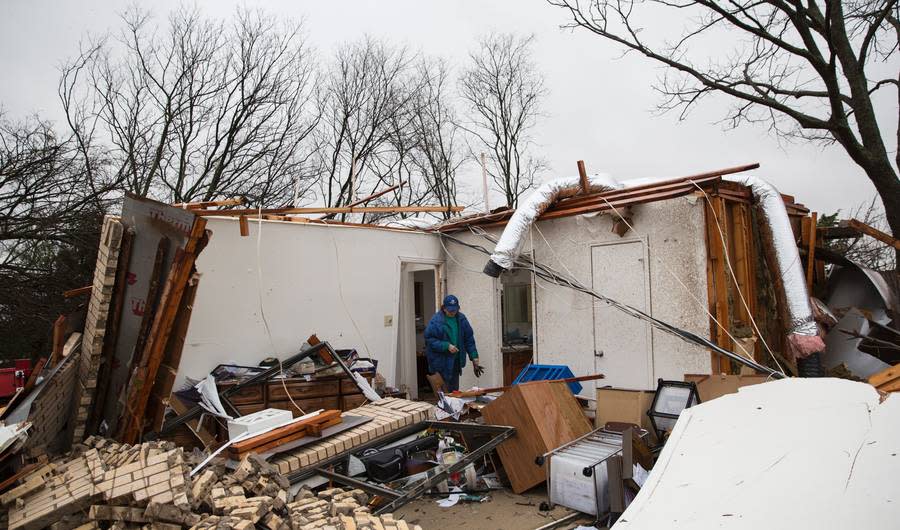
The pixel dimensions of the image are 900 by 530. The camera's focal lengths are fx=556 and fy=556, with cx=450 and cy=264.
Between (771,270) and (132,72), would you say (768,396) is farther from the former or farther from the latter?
(132,72)

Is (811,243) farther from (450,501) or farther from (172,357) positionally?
(172,357)

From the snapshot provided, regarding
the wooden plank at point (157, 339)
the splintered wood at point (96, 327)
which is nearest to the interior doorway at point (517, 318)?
the wooden plank at point (157, 339)

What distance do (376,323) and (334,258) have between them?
51.3 inches

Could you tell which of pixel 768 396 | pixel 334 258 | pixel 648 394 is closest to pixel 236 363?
pixel 334 258

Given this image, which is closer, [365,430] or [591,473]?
[591,473]

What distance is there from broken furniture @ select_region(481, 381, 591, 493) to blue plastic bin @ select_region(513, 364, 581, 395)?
1.72m

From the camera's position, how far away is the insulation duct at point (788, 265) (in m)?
6.33

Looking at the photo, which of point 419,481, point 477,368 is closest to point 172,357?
point 419,481

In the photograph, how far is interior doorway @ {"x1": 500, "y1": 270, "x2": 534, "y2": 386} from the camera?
9.65m

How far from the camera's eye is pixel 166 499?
3539mm

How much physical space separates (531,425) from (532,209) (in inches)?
133

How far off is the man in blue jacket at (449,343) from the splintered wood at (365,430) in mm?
1595

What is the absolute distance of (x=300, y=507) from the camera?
4090 millimetres

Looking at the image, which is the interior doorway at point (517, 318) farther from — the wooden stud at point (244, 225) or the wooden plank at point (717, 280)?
the wooden stud at point (244, 225)
